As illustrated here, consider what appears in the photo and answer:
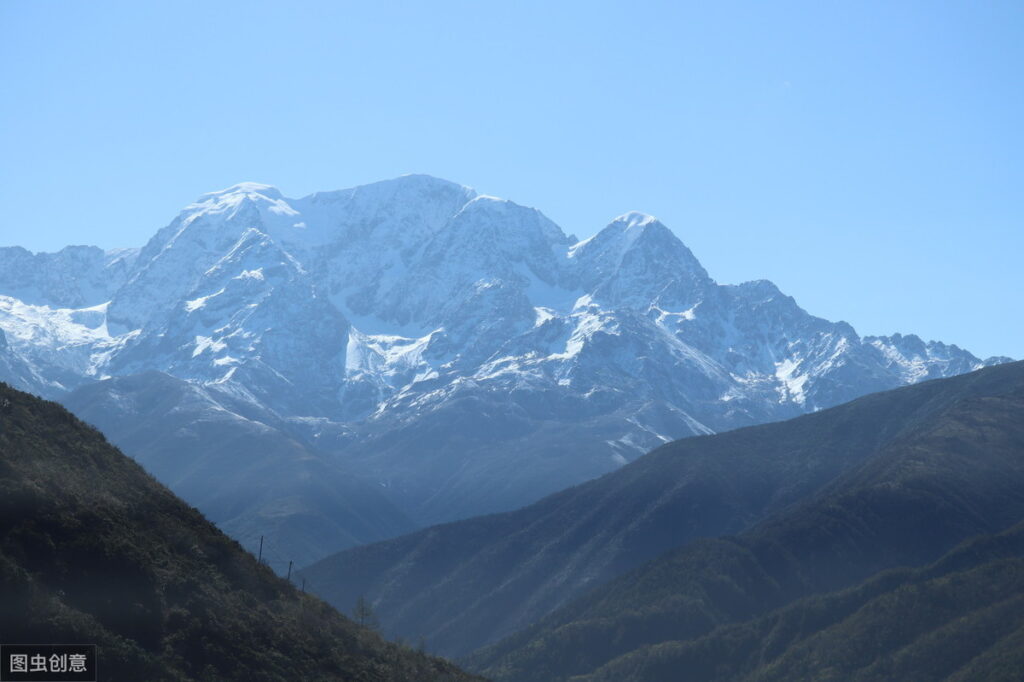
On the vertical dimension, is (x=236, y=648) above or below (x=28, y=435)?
below

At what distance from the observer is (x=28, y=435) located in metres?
109

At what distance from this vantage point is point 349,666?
110250 mm

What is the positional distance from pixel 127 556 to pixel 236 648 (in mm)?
11181

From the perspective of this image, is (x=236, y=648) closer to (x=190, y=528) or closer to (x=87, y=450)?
(x=190, y=528)

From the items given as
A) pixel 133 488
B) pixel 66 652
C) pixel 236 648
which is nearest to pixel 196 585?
pixel 236 648

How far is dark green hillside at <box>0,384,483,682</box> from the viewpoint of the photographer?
9025cm

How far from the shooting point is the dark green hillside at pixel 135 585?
90250 millimetres

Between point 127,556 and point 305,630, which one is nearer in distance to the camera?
point 127,556

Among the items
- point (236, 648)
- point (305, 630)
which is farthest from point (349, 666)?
point (236, 648)

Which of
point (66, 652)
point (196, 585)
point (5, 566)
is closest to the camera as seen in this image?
point (66, 652)

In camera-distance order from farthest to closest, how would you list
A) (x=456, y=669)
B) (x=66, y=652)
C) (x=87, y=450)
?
(x=456, y=669) → (x=87, y=450) → (x=66, y=652)

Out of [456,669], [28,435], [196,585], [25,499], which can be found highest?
[28,435]

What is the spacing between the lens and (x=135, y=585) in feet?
324

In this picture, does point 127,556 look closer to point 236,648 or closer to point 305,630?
point 236,648
